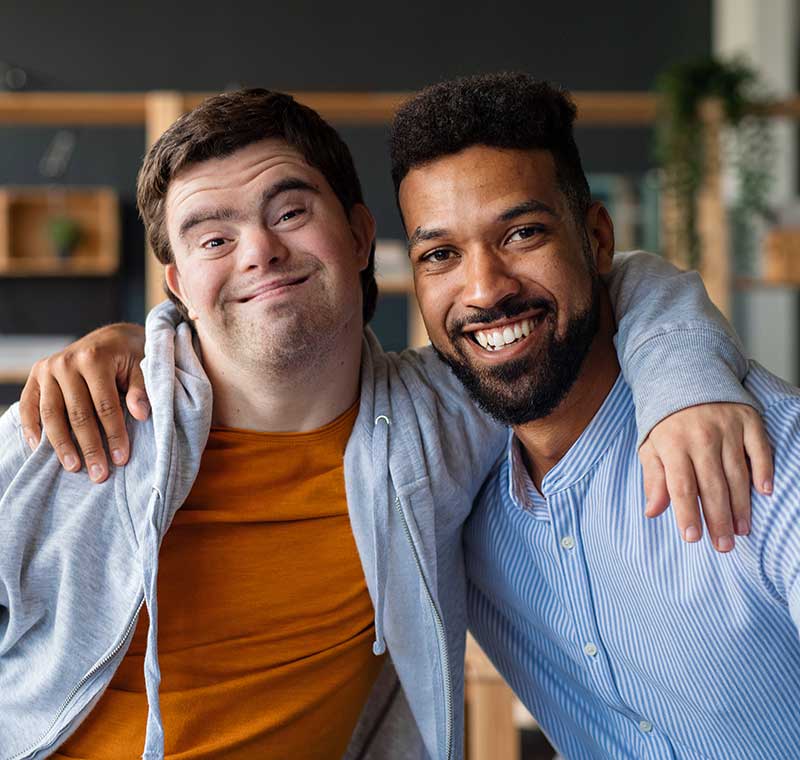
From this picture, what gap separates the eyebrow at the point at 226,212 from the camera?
1.39 m

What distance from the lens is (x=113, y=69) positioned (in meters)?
6.32

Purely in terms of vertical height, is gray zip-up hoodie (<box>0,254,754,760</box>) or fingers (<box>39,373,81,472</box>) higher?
fingers (<box>39,373,81,472</box>)

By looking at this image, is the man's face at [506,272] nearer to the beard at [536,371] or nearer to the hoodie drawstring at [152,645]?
the beard at [536,371]

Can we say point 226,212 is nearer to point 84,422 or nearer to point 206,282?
point 206,282

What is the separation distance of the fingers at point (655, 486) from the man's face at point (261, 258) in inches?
20.2

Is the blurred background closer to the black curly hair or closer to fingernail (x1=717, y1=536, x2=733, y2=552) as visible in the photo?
the black curly hair

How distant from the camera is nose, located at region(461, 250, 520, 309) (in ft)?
4.21

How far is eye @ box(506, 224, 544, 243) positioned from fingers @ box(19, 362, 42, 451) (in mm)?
666

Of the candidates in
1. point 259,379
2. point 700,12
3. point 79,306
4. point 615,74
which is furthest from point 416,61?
point 259,379

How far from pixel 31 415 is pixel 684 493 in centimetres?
83

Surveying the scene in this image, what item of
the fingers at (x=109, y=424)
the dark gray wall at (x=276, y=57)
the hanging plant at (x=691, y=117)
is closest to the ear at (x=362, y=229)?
the fingers at (x=109, y=424)

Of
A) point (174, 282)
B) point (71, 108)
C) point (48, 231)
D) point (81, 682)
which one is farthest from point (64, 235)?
point (81, 682)

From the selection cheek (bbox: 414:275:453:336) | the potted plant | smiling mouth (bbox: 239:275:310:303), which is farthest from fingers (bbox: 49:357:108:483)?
the potted plant

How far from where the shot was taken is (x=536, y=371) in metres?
1.32
